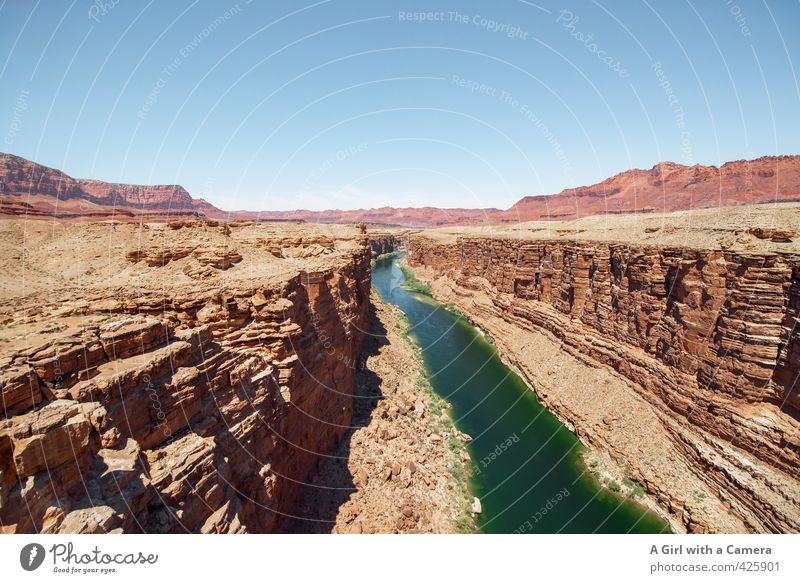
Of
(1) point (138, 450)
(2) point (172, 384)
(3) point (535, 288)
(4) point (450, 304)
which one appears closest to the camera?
(1) point (138, 450)

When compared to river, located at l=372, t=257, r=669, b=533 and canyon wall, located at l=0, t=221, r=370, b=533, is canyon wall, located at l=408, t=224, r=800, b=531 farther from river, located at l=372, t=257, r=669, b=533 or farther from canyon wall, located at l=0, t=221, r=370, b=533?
canyon wall, located at l=0, t=221, r=370, b=533

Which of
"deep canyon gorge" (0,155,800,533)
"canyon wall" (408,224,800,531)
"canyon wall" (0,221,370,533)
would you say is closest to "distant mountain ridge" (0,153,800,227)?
"deep canyon gorge" (0,155,800,533)

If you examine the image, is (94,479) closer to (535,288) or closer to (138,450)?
(138,450)

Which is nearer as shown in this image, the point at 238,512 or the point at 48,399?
the point at 48,399

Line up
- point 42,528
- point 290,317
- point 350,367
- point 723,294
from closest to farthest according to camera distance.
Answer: point 42,528 → point 290,317 → point 723,294 → point 350,367

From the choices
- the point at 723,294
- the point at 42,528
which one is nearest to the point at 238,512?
the point at 42,528

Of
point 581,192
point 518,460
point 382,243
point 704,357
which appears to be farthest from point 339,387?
point 581,192

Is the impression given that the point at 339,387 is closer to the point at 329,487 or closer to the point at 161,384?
the point at 329,487
